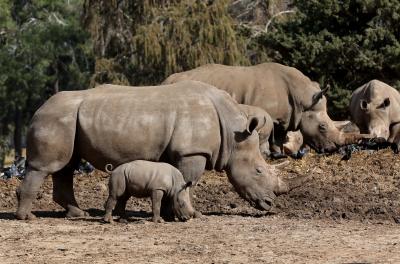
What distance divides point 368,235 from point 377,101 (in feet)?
30.8

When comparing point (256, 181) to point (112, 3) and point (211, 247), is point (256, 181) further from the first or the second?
point (112, 3)

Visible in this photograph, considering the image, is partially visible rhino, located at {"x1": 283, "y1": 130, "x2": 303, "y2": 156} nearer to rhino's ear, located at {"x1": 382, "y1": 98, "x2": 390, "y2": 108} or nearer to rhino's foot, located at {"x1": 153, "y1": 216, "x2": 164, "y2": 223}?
rhino's ear, located at {"x1": 382, "y1": 98, "x2": 390, "y2": 108}

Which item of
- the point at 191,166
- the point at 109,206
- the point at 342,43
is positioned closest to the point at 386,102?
the point at 342,43

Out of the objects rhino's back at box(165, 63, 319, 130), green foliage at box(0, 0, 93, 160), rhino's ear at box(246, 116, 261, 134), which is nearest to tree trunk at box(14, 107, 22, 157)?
green foliage at box(0, 0, 93, 160)

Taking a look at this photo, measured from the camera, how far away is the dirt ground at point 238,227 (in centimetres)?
933

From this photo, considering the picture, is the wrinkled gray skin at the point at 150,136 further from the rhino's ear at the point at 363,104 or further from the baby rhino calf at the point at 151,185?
the rhino's ear at the point at 363,104

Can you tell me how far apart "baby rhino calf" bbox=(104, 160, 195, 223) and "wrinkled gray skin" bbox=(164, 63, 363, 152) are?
17.9ft

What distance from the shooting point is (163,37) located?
94.8 feet

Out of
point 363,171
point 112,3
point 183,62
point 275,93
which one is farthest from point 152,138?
point 112,3

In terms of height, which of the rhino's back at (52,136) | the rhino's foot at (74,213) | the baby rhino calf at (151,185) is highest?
the rhino's back at (52,136)

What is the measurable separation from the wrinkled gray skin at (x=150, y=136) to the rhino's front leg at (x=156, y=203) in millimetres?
511

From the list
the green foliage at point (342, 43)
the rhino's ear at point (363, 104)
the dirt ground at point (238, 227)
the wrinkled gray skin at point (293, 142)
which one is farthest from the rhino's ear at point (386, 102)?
the green foliage at point (342, 43)

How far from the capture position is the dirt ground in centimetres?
933

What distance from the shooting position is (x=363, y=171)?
575 inches
